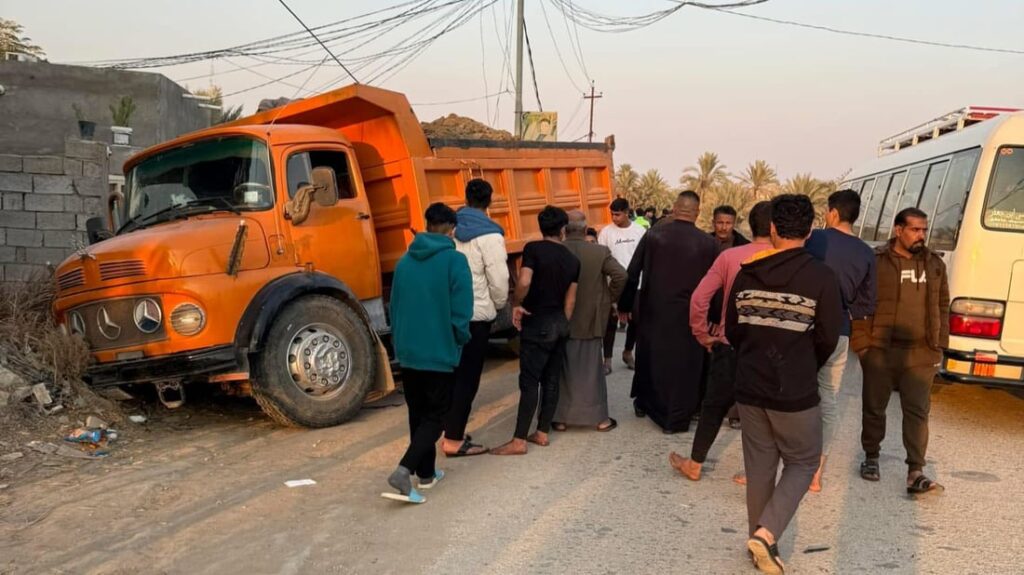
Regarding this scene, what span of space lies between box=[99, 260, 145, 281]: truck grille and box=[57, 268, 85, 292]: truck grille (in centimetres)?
24

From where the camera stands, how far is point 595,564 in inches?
150

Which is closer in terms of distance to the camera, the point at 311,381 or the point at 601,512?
the point at 601,512

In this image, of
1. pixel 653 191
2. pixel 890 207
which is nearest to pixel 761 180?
pixel 653 191

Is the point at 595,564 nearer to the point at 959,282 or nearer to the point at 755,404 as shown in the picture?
the point at 755,404

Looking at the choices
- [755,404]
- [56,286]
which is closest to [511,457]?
[755,404]

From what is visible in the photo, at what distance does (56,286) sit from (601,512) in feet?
15.0

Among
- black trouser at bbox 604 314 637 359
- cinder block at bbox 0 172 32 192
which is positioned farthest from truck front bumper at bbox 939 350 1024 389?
cinder block at bbox 0 172 32 192

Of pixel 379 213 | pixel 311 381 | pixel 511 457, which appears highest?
pixel 379 213

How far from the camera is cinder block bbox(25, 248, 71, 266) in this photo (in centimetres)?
877

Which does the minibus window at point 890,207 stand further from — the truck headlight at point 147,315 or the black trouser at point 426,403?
the truck headlight at point 147,315

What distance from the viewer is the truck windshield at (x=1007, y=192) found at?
251 inches

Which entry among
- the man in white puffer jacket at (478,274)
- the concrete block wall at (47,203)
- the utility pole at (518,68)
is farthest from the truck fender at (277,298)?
the utility pole at (518,68)

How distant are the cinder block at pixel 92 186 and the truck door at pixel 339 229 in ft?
12.1

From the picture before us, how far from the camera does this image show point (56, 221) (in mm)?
8836
